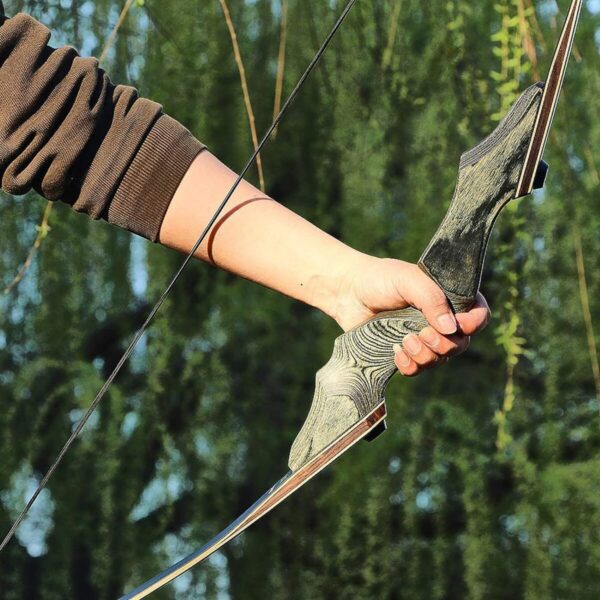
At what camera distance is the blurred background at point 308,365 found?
256cm

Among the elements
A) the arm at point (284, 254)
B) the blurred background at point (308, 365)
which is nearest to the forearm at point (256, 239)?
the arm at point (284, 254)

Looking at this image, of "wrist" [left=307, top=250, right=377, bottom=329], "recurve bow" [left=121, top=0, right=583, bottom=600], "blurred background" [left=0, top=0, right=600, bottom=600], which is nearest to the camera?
"recurve bow" [left=121, top=0, right=583, bottom=600]

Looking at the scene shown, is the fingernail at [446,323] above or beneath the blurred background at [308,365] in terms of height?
beneath

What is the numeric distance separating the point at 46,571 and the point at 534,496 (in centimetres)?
95

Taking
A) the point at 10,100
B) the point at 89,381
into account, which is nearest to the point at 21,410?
the point at 89,381

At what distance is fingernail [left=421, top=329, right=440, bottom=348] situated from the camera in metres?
1.03

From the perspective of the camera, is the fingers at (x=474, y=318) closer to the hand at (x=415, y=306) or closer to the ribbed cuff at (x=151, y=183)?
the hand at (x=415, y=306)

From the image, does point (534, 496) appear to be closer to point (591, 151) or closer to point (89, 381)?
point (591, 151)

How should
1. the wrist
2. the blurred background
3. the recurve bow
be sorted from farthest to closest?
the blurred background, the wrist, the recurve bow

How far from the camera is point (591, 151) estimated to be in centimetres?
257

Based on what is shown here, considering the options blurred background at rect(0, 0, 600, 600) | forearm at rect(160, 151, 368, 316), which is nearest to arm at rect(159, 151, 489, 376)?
forearm at rect(160, 151, 368, 316)

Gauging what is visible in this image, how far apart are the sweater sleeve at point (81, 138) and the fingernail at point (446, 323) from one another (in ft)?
0.82

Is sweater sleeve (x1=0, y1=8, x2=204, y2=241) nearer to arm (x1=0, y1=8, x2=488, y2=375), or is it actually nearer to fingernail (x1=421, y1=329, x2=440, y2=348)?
arm (x1=0, y1=8, x2=488, y2=375)

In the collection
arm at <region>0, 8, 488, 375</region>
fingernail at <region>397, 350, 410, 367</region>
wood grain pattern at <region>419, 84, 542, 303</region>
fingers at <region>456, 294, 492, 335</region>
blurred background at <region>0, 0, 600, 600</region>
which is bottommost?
fingernail at <region>397, 350, 410, 367</region>
